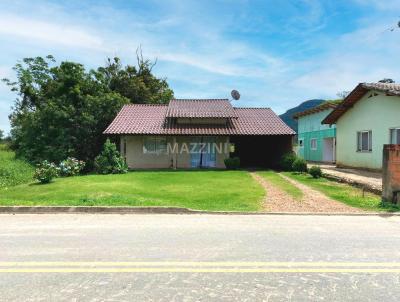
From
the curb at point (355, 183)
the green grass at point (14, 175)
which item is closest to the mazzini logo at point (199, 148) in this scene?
the curb at point (355, 183)

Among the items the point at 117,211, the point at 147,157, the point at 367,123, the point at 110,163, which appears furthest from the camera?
the point at 147,157

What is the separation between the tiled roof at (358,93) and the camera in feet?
60.8

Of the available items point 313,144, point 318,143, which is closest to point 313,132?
point 313,144

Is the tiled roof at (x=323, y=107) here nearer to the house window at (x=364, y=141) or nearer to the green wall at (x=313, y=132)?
the green wall at (x=313, y=132)

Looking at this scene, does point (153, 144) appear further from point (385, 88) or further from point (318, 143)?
point (318, 143)

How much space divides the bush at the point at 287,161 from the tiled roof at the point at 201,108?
469cm

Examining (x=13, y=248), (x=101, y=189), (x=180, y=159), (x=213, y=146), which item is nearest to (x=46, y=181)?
(x=101, y=189)

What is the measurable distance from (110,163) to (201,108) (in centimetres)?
807

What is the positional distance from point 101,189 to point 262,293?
449 inches

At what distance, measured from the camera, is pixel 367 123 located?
2162 cm

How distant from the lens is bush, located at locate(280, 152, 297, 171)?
2431 centimetres

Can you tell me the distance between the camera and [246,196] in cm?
1336

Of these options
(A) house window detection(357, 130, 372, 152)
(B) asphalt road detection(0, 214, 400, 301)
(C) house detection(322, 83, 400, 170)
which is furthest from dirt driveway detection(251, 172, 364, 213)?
(A) house window detection(357, 130, 372, 152)

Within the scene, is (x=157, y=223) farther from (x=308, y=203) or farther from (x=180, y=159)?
(x=180, y=159)
